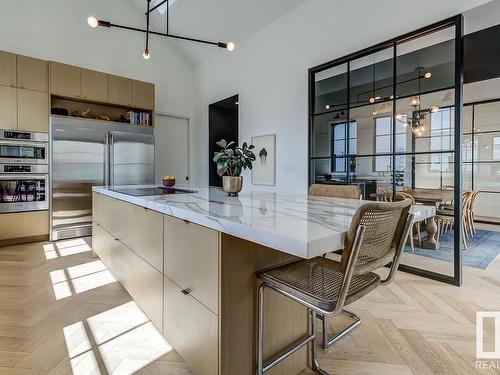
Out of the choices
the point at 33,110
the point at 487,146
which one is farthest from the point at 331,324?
the point at 487,146

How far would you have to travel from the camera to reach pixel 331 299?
3.38 ft

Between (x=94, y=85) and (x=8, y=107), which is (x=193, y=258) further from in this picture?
(x=94, y=85)

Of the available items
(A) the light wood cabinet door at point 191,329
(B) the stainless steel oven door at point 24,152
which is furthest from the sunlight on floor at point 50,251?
(A) the light wood cabinet door at point 191,329

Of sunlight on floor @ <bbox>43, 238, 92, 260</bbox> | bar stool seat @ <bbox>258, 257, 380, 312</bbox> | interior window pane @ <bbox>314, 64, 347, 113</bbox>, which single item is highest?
interior window pane @ <bbox>314, 64, 347, 113</bbox>

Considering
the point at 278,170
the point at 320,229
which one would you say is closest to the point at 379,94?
the point at 278,170

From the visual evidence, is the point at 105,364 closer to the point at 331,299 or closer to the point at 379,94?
the point at 331,299

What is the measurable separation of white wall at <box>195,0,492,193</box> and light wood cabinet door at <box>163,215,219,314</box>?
106 inches

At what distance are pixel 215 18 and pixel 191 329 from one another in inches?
191

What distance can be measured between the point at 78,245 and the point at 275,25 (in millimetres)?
4346

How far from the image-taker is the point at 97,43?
15.5ft

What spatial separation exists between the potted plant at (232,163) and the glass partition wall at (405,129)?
195cm

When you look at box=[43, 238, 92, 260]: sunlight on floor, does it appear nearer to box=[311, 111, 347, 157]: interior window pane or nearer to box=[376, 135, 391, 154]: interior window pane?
box=[311, 111, 347, 157]: interior window pane

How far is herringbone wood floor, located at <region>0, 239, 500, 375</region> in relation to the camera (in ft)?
4.92

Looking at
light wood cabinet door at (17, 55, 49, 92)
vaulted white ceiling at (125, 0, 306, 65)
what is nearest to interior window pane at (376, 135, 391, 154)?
vaulted white ceiling at (125, 0, 306, 65)
